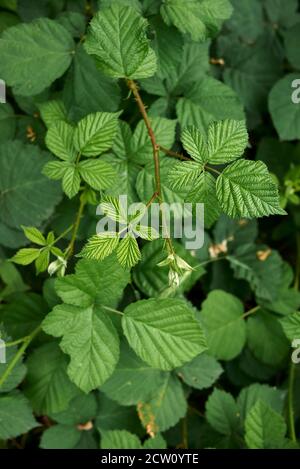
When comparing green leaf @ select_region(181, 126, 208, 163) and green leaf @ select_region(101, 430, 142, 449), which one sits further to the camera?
green leaf @ select_region(101, 430, 142, 449)

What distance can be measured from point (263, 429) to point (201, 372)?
8.7 inches

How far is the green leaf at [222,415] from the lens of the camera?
4.98ft

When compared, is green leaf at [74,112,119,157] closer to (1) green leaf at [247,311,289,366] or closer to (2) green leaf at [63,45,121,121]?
(2) green leaf at [63,45,121,121]

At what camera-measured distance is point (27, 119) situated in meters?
1.51

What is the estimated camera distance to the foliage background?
130cm

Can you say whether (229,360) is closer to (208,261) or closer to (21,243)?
(208,261)

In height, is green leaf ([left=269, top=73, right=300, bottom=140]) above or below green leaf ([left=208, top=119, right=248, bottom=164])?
below

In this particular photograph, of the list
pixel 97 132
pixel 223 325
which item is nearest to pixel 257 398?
pixel 223 325

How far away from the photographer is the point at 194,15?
49.2 inches

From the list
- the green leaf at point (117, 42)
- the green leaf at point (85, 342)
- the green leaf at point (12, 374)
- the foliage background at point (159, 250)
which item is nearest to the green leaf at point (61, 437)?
the foliage background at point (159, 250)

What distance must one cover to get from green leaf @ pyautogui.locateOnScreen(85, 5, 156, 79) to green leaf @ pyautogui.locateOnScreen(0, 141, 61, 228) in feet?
1.25

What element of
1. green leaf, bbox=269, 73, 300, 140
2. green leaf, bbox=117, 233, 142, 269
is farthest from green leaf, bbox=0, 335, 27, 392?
green leaf, bbox=269, 73, 300, 140

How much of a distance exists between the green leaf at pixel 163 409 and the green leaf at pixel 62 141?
66 centimetres

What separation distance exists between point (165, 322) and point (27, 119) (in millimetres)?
714
